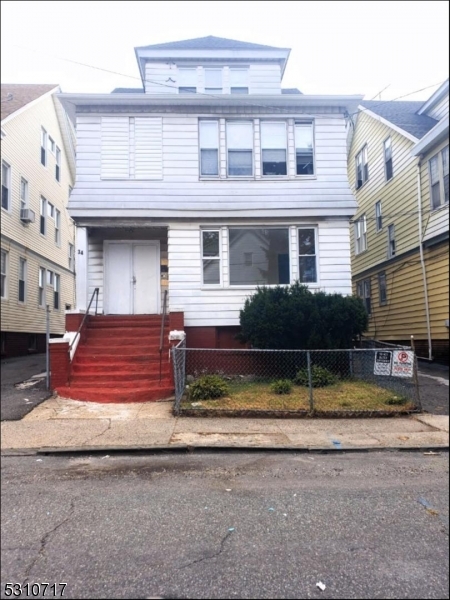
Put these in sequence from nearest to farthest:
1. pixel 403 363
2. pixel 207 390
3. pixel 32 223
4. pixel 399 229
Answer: pixel 403 363 → pixel 207 390 → pixel 32 223 → pixel 399 229

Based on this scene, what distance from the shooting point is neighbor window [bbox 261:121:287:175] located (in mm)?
9977

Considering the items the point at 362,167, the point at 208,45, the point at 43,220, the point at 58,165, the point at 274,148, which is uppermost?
the point at 208,45

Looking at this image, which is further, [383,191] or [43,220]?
[383,191]

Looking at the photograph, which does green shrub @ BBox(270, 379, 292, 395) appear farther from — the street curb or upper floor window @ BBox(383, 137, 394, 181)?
upper floor window @ BBox(383, 137, 394, 181)

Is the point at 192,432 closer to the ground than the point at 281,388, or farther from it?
closer to the ground

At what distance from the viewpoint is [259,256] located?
31.9 ft

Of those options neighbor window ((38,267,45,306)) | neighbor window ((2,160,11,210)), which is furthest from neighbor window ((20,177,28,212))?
neighbor window ((38,267,45,306))

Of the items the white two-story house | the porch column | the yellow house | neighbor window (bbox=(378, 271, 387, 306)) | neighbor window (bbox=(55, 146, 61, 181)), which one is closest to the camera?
the porch column

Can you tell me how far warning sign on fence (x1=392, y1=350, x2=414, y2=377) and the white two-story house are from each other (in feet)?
11.1

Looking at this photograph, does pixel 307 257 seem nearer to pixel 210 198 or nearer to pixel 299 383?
pixel 210 198

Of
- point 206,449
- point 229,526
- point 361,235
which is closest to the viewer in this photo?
point 229,526

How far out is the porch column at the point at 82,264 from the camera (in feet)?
30.5

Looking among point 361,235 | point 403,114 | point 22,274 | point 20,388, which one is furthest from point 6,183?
point 361,235

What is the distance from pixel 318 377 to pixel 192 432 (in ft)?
10.1
